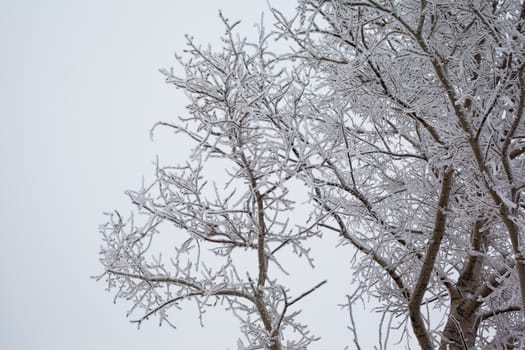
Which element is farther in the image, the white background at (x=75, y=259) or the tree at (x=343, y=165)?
the white background at (x=75, y=259)

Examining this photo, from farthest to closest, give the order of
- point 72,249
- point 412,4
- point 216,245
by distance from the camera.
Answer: point 72,249
point 216,245
point 412,4

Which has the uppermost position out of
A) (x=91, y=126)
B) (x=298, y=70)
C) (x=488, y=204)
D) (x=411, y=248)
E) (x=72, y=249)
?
(x=91, y=126)

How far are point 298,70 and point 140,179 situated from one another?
1.01 meters

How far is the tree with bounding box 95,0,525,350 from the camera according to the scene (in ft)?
8.38

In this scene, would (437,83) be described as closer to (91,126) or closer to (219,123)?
(219,123)

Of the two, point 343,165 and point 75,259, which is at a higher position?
point 75,259

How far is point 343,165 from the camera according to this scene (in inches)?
134

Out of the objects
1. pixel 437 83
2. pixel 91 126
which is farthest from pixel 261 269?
pixel 91 126

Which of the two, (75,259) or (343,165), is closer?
(343,165)

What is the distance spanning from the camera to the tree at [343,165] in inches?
101

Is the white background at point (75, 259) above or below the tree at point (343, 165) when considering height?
above

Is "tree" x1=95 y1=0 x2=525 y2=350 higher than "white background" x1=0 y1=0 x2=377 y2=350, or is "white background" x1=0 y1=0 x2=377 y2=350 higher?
"white background" x1=0 y1=0 x2=377 y2=350

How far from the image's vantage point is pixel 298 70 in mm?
2873

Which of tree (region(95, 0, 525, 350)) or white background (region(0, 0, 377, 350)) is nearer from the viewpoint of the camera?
tree (region(95, 0, 525, 350))
